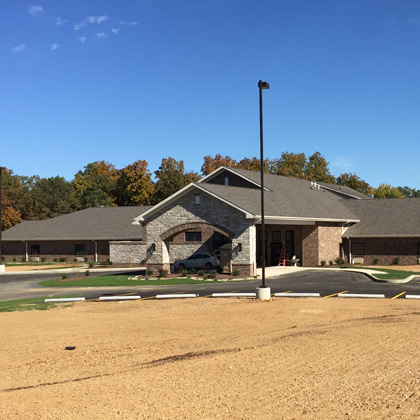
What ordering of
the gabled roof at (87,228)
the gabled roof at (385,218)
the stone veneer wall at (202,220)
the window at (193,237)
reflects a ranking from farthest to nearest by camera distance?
the gabled roof at (87,228) → the window at (193,237) → the gabled roof at (385,218) → the stone veneer wall at (202,220)

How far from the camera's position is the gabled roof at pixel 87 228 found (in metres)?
60.2

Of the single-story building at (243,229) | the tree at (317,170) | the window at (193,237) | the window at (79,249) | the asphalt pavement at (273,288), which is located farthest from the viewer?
the tree at (317,170)

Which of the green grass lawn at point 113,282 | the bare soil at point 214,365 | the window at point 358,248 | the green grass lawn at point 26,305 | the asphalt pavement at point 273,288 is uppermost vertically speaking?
the window at point 358,248

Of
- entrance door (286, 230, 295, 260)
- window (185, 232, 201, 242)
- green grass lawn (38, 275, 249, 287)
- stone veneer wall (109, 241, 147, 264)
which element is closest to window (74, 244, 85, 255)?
stone veneer wall (109, 241, 147, 264)

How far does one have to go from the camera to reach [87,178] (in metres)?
113

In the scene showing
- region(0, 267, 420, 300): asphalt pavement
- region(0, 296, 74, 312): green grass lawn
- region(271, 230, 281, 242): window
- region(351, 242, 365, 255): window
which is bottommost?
region(0, 296, 74, 312): green grass lawn

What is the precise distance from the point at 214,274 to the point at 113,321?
18331 mm

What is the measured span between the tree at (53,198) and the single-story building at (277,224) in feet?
155

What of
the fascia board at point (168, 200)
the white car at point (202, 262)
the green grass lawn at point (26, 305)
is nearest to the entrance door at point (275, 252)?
the white car at point (202, 262)

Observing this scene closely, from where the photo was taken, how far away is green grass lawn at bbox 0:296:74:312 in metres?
23.3

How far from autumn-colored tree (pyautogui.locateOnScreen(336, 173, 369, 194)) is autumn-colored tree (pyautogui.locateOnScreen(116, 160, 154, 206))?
36179mm

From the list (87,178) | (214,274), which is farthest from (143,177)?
(214,274)

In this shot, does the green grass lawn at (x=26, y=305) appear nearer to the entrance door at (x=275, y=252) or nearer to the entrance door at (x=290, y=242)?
the entrance door at (x=275, y=252)

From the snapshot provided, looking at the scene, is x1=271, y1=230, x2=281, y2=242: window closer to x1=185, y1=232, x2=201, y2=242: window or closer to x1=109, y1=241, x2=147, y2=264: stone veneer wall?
x1=185, y1=232, x2=201, y2=242: window
